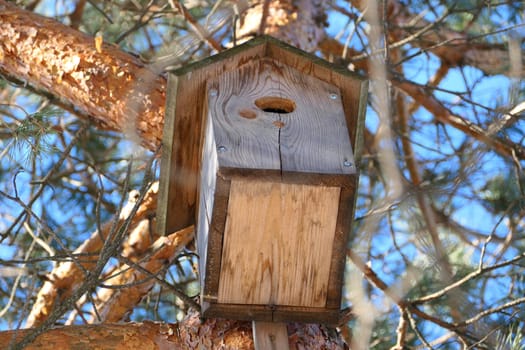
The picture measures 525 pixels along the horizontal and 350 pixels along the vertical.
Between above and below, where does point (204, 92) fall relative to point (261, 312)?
above

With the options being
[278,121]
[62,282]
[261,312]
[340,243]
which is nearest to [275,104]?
[278,121]

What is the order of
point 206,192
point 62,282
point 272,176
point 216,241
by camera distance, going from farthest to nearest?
point 62,282
point 206,192
point 216,241
point 272,176

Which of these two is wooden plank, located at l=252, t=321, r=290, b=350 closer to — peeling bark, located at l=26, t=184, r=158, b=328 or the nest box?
the nest box

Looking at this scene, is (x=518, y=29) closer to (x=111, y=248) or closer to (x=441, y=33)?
(x=441, y=33)

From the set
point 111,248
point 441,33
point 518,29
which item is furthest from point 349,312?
point 441,33

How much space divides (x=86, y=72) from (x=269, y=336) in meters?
0.96

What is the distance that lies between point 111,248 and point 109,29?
2.40 m

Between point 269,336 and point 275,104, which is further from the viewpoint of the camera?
point 275,104

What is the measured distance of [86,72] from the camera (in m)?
2.67

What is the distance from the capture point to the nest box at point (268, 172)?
2.06 m

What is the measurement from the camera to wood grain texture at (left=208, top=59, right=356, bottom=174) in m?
2.06

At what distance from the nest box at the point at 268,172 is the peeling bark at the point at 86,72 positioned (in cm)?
23

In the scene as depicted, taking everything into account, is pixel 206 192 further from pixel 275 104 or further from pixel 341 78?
pixel 341 78

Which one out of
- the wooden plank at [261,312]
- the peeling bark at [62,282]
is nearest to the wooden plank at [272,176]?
the wooden plank at [261,312]
